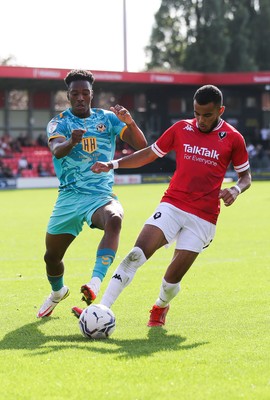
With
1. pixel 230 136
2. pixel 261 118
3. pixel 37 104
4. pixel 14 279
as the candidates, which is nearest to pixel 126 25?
pixel 37 104

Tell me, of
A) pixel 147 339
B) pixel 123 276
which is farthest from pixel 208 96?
pixel 147 339

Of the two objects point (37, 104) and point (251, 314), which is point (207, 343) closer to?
point (251, 314)

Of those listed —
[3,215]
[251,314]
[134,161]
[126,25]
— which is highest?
[126,25]

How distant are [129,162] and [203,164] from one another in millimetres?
683

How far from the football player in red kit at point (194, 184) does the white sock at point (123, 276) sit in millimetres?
163

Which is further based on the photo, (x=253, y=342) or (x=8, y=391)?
(x=253, y=342)

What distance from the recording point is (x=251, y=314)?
796cm

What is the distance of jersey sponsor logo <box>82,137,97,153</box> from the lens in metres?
8.13

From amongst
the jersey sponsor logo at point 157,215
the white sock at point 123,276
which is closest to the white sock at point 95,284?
the white sock at point 123,276

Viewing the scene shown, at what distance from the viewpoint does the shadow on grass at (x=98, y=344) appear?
6.39 m

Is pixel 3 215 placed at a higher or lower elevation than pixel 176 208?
lower

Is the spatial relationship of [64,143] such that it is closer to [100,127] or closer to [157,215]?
[100,127]

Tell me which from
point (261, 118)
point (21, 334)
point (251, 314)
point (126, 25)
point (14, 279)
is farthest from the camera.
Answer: point (261, 118)

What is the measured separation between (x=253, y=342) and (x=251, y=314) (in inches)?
53.2
